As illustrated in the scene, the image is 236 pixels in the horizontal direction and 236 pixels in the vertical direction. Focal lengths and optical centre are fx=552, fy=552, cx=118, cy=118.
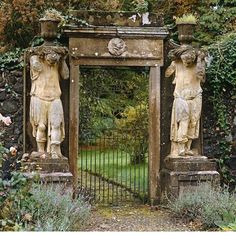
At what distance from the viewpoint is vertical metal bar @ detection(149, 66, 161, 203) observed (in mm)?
8844

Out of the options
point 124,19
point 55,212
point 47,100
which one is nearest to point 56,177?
point 47,100

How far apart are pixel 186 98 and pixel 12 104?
290 cm

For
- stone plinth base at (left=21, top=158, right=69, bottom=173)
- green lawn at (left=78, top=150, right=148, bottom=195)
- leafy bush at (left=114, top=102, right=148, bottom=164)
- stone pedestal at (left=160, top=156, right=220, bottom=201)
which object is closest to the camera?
stone plinth base at (left=21, top=158, right=69, bottom=173)

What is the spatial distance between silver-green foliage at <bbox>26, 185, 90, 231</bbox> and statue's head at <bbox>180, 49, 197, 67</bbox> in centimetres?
288

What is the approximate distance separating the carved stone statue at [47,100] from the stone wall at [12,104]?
1.06 m

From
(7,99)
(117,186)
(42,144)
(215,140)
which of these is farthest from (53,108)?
(215,140)

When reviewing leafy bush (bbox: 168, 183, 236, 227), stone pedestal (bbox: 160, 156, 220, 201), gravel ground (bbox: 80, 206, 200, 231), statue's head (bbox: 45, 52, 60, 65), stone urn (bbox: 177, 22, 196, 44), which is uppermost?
stone urn (bbox: 177, 22, 196, 44)

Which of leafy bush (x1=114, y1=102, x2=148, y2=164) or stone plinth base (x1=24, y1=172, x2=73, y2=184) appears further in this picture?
leafy bush (x1=114, y1=102, x2=148, y2=164)

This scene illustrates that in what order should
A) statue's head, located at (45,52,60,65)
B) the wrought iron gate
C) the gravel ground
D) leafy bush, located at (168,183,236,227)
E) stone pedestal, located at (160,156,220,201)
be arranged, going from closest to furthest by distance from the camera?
leafy bush, located at (168,183,236,227)
the gravel ground
statue's head, located at (45,52,60,65)
stone pedestal, located at (160,156,220,201)
the wrought iron gate

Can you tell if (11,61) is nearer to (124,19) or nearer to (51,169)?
(124,19)

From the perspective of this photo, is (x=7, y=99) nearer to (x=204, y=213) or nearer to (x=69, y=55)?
(x=69, y=55)

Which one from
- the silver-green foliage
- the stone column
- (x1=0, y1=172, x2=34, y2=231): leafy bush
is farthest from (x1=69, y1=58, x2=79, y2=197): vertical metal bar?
(x1=0, y1=172, x2=34, y2=231): leafy bush

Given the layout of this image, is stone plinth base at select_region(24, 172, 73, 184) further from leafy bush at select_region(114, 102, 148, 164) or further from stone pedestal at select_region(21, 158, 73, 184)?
leafy bush at select_region(114, 102, 148, 164)

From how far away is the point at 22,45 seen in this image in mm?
15047
